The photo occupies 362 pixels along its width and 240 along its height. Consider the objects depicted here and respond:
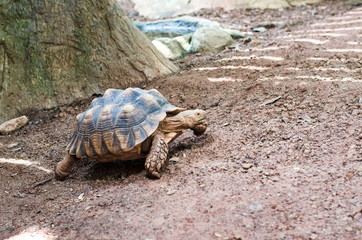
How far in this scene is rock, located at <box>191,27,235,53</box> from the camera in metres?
7.89

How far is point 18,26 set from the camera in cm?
538

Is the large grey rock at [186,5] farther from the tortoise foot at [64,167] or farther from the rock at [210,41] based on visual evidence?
the tortoise foot at [64,167]

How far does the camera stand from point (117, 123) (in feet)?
11.0

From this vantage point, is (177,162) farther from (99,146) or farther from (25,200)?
(25,200)

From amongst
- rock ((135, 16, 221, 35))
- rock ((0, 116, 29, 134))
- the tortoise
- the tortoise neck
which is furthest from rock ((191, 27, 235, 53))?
the tortoise neck

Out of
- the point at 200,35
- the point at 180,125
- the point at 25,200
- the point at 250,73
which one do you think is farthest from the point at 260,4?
the point at 25,200

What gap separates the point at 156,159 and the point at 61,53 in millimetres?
3242

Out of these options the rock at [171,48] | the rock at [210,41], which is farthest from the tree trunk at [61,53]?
the rock at [210,41]

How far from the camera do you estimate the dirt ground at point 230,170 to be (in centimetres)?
225

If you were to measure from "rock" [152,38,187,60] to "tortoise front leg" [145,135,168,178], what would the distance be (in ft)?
16.4

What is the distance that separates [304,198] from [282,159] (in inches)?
26.7

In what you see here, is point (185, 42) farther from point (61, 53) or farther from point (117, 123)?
point (117, 123)

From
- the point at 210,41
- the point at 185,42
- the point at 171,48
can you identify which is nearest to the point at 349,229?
the point at 210,41

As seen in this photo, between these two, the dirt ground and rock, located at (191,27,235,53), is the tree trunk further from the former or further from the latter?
rock, located at (191,27,235,53)
